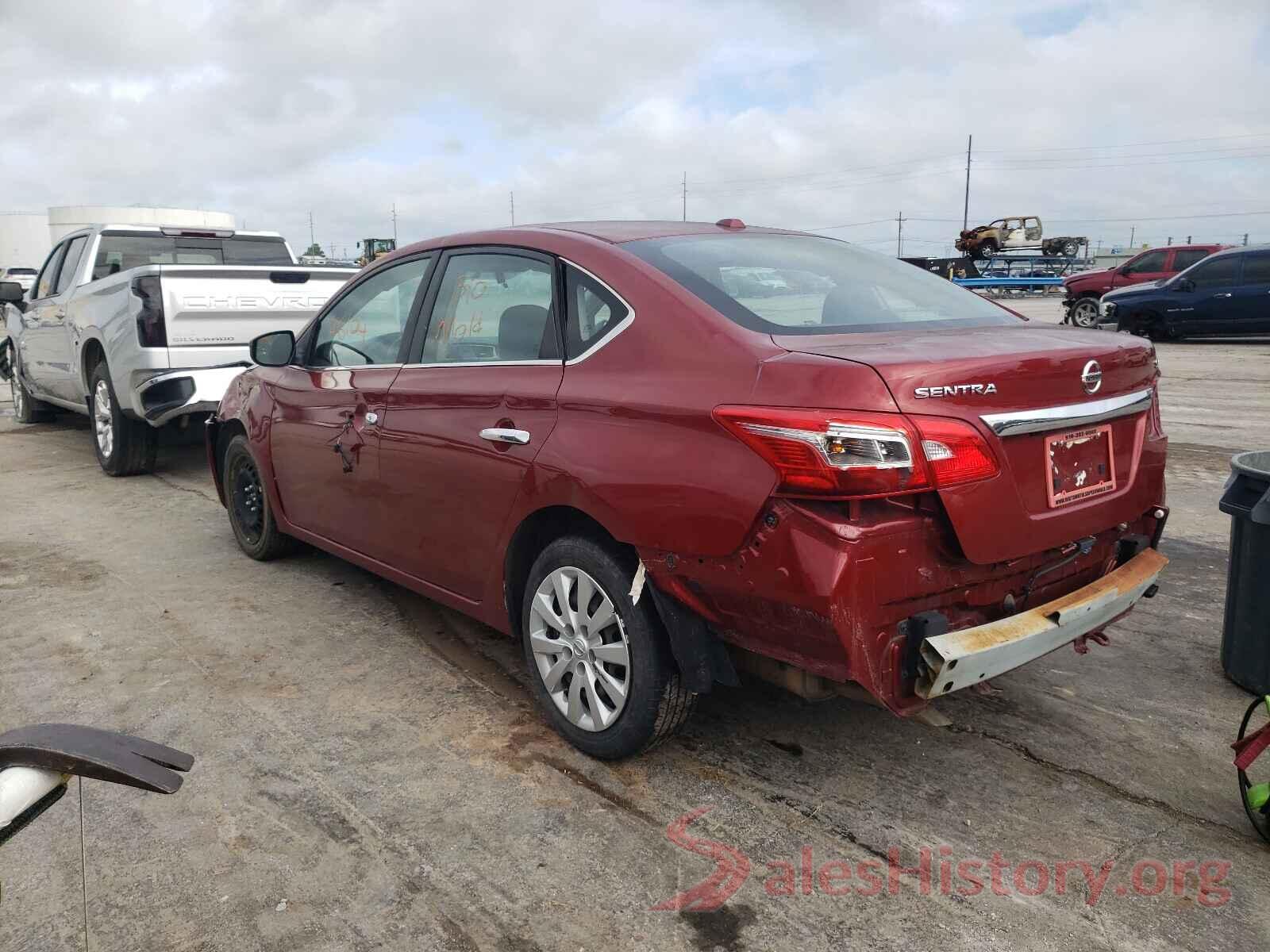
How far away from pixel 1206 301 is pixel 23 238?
293 feet

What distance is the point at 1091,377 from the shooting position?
288cm

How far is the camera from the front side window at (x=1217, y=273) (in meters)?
16.9

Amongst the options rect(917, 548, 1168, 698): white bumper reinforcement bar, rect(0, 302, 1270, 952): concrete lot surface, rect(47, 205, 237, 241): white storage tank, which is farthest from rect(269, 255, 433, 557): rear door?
rect(47, 205, 237, 241): white storage tank

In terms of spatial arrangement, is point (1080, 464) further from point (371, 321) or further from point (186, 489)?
point (186, 489)

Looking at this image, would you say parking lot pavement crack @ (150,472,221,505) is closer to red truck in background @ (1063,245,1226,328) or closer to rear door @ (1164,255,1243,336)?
rear door @ (1164,255,1243,336)

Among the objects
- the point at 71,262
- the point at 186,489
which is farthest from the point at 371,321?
the point at 71,262

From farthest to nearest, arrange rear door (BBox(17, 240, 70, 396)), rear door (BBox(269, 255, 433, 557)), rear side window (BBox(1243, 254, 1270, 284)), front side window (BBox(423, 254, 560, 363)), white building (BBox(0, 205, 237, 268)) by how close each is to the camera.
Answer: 1. white building (BBox(0, 205, 237, 268))
2. rear side window (BBox(1243, 254, 1270, 284))
3. rear door (BBox(17, 240, 70, 396))
4. rear door (BBox(269, 255, 433, 557))
5. front side window (BBox(423, 254, 560, 363))

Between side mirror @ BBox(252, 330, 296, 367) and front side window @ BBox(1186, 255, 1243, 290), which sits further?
front side window @ BBox(1186, 255, 1243, 290)

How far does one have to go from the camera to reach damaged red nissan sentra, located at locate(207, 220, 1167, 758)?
99.3 inches

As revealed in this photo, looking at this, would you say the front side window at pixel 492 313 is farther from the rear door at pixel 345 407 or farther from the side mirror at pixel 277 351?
the side mirror at pixel 277 351

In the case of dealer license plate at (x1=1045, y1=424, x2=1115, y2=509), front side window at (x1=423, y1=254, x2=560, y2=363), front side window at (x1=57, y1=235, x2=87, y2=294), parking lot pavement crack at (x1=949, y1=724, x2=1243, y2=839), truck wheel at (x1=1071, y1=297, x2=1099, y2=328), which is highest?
front side window at (x1=57, y1=235, x2=87, y2=294)

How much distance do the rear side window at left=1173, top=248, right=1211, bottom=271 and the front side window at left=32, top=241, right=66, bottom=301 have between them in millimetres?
20274

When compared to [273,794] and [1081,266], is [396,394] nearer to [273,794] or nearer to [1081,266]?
[273,794]

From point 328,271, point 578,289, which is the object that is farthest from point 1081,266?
point 578,289
